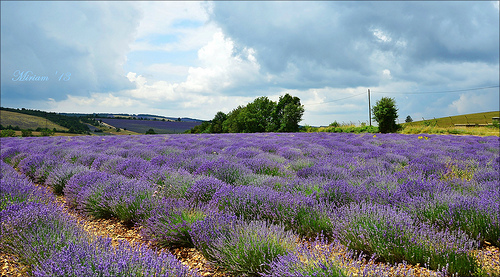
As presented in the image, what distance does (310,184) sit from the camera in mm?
3297

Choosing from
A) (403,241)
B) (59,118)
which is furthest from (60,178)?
(59,118)

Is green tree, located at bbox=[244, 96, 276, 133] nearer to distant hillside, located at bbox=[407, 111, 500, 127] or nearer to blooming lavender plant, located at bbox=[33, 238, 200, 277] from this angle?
distant hillside, located at bbox=[407, 111, 500, 127]

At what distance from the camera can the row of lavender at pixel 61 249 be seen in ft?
4.82

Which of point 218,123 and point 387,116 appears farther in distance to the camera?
point 218,123

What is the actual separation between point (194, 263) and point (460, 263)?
191cm

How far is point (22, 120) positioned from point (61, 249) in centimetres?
6543

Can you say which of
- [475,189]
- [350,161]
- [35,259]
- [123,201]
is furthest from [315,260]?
[350,161]

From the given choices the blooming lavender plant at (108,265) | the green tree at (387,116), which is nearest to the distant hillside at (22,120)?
the green tree at (387,116)

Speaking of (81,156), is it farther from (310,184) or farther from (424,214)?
(424,214)

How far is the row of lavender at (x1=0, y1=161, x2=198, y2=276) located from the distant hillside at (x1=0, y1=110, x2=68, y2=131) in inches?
2125

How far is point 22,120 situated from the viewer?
1991 inches

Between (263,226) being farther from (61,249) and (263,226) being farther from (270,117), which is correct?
(270,117)

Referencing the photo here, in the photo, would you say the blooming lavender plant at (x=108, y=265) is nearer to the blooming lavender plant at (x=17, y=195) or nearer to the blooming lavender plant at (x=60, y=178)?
the blooming lavender plant at (x=17, y=195)

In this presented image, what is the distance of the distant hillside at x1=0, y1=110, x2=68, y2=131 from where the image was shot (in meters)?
47.4
